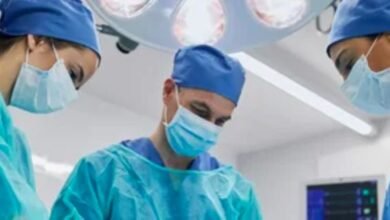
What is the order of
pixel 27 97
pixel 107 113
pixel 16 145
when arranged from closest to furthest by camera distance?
pixel 27 97 → pixel 16 145 → pixel 107 113

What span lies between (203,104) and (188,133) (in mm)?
96

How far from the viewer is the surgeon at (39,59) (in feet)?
4.84

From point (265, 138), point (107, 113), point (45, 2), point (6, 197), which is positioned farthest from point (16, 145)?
point (265, 138)

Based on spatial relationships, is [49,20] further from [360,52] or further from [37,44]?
[360,52]

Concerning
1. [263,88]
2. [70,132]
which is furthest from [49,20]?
[263,88]

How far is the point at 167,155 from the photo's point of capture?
75.3 inches

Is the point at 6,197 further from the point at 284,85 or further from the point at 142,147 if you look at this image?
the point at 284,85

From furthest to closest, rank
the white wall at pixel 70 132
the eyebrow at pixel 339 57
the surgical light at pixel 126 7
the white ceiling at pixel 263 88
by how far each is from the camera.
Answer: the white wall at pixel 70 132
the white ceiling at pixel 263 88
the eyebrow at pixel 339 57
the surgical light at pixel 126 7

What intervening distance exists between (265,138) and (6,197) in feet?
11.4

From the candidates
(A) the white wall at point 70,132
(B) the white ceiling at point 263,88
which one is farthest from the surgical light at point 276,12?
(A) the white wall at point 70,132

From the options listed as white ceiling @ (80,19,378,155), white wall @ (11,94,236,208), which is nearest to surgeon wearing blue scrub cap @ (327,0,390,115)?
white ceiling @ (80,19,378,155)

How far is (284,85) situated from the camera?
3424 mm

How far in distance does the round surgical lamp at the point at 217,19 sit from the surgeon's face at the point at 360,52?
0.14m

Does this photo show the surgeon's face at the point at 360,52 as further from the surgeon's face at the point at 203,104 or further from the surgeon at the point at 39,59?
the surgeon at the point at 39,59
